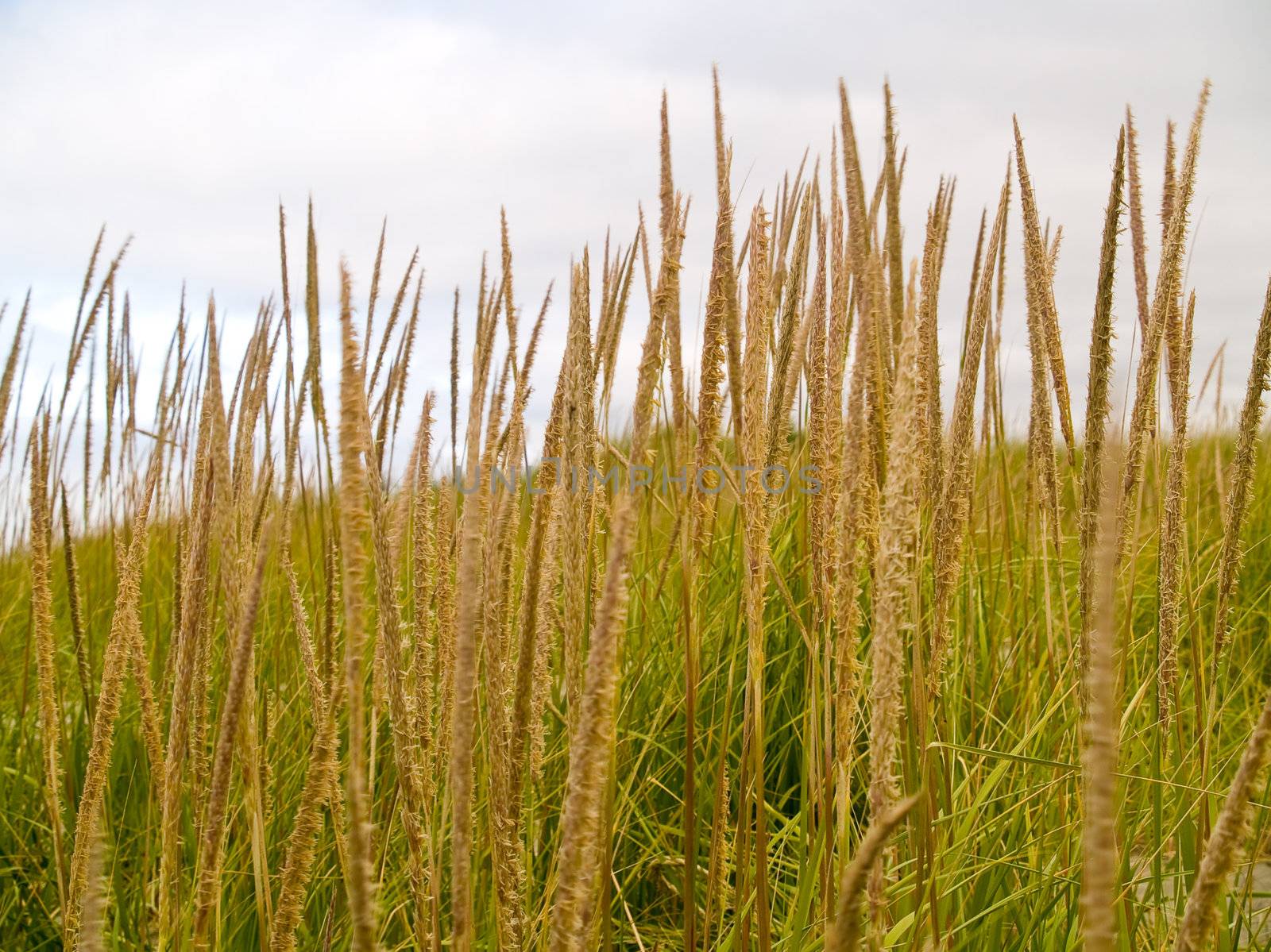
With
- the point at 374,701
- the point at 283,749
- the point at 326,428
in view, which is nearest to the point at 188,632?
the point at 326,428

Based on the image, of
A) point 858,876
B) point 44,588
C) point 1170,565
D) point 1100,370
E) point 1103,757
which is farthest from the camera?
point 44,588

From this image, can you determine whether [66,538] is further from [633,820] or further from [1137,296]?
[1137,296]

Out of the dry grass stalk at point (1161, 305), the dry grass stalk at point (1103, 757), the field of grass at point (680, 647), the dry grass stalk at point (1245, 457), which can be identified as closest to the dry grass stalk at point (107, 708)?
the field of grass at point (680, 647)

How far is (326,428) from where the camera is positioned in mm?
1201

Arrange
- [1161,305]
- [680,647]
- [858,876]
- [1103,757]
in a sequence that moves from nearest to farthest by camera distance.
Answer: [1103,757] < [858,876] < [1161,305] < [680,647]

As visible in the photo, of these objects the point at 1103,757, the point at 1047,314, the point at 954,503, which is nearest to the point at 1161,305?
the point at 1047,314

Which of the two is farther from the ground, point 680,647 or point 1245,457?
point 1245,457

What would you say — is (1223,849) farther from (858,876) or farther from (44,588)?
(44,588)

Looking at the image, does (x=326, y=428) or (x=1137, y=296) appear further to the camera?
(x=1137, y=296)

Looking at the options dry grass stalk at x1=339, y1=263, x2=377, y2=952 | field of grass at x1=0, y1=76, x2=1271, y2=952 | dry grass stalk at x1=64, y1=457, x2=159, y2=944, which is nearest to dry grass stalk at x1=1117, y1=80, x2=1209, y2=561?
field of grass at x1=0, y1=76, x2=1271, y2=952

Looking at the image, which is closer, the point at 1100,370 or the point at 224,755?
the point at 224,755

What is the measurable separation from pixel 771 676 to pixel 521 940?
1.33 meters

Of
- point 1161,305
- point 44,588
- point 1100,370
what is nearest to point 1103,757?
point 1100,370

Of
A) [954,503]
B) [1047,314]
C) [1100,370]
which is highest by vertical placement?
[1047,314]
